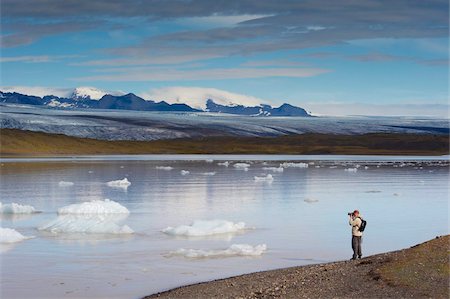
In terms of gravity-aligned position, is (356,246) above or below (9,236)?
above

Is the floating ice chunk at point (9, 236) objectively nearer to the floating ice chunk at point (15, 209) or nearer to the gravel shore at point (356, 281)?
the floating ice chunk at point (15, 209)

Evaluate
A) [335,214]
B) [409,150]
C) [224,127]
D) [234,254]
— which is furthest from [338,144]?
[234,254]

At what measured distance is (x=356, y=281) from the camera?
512 inches

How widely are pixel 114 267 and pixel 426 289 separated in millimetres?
6801

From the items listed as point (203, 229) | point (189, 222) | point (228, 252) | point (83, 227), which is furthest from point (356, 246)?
point (83, 227)

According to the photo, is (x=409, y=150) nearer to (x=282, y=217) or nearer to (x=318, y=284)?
(x=282, y=217)

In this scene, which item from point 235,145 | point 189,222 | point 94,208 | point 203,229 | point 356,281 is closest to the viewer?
point 356,281

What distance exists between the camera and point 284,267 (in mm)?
16109

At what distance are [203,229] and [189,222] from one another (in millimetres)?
2608

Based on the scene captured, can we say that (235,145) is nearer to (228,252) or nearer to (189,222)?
(189,222)

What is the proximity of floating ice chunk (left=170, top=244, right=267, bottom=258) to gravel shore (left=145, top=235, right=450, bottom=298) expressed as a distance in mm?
2730

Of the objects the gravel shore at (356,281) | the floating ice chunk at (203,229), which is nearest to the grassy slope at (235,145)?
the floating ice chunk at (203,229)

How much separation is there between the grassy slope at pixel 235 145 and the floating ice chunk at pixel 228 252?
84.0 m

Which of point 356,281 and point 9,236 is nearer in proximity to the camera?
point 356,281
